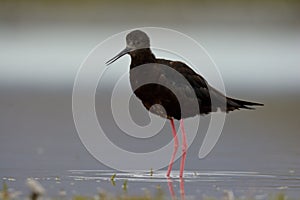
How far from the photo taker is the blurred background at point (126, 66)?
1084 centimetres

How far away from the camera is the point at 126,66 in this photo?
20453mm

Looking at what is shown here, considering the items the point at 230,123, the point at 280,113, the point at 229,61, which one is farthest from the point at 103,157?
the point at 229,61

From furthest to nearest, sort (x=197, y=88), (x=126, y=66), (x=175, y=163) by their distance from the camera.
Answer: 1. (x=126, y=66)
2. (x=175, y=163)
3. (x=197, y=88)

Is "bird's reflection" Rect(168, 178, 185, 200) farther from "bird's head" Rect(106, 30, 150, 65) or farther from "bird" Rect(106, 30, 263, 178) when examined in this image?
"bird's head" Rect(106, 30, 150, 65)

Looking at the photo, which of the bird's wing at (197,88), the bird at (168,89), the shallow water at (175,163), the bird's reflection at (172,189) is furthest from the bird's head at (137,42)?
the bird's reflection at (172,189)

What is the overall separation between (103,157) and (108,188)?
6.74 feet

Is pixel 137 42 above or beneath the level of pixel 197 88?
above

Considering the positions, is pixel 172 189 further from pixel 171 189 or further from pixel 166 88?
pixel 166 88

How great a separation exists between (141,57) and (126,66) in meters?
10.5

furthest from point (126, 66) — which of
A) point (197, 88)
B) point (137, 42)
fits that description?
point (197, 88)

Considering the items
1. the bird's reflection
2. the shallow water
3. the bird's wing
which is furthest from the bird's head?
the bird's reflection

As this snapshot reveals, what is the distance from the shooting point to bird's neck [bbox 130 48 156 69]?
32.4ft

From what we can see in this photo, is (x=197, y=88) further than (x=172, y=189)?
Yes

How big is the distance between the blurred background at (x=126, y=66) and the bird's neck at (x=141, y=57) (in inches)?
41.0
